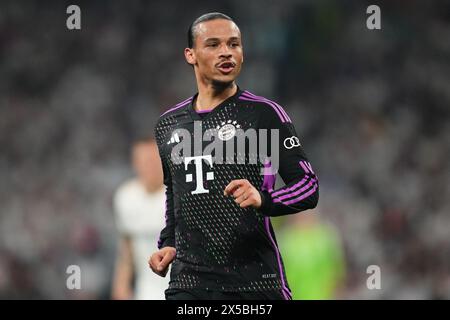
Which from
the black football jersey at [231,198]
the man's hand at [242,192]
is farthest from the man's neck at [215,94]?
the man's hand at [242,192]

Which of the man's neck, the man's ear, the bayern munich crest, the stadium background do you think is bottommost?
the stadium background

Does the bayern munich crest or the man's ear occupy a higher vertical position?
the man's ear

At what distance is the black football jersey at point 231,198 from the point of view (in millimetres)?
4191

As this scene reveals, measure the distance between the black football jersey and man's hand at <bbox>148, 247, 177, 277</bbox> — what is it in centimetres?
5

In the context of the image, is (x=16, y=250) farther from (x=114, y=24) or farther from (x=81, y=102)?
(x=114, y=24)

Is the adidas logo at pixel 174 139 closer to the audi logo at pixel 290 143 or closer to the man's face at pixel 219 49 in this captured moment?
the man's face at pixel 219 49

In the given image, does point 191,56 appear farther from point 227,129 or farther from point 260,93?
point 260,93

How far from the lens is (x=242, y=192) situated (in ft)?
12.5

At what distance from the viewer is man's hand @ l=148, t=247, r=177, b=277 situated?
4.29m

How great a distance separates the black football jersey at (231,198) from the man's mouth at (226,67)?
0.52ft

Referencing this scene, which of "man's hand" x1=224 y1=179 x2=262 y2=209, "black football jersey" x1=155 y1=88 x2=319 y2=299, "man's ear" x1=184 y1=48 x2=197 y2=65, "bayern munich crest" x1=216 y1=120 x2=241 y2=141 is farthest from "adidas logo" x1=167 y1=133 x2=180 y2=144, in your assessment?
"man's hand" x1=224 y1=179 x2=262 y2=209

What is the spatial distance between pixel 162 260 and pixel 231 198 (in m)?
0.43

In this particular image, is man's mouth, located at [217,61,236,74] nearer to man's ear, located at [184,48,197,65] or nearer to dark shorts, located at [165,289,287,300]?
man's ear, located at [184,48,197,65]

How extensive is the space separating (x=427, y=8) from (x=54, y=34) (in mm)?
4744
